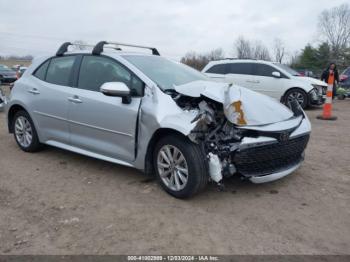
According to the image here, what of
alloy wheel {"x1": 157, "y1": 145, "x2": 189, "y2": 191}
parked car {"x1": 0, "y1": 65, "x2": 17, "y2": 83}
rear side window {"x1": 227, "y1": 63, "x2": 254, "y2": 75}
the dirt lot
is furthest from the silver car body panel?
parked car {"x1": 0, "y1": 65, "x2": 17, "y2": 83}

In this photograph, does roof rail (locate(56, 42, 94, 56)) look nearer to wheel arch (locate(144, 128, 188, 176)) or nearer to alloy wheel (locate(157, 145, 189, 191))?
wheel arch (locate(144, 128, 188, 176))

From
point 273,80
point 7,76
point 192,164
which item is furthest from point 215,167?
point 7,76

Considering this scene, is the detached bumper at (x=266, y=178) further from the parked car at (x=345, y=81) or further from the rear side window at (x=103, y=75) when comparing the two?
the parked car at (x=345, y=81)

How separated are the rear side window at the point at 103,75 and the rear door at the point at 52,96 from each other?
0.87 feet

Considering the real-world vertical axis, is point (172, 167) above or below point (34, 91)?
below

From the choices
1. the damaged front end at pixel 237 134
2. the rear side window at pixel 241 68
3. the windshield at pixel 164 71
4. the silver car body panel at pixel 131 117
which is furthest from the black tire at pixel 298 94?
the damaged front end at pixel 237 134

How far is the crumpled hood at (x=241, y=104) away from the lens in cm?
383

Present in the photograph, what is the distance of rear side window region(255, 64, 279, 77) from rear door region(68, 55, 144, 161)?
8.03 m

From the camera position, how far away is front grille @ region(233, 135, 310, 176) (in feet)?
12.3

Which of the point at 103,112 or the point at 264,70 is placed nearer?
the point at 103,112

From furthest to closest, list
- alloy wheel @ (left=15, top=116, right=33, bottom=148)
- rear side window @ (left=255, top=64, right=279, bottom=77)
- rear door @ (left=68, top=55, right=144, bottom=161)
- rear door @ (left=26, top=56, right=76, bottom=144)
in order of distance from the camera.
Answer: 1. rear side window @ (left=255, top=64, right=279, bottom=77)
2. alloy wheel @ (left=15, top=116, right=33, bottom=148)
3. rear door @ (left=26, top=56, right=76, bottom=144)
4. rear door @ (left=68, top=55, right=144, bottom=161)

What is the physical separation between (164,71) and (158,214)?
1.95 metres

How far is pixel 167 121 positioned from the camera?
387 cm

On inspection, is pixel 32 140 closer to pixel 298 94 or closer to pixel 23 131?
pixel 23 131
